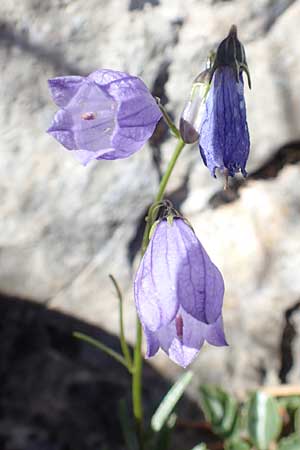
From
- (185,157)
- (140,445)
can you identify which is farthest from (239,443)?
(185,157)

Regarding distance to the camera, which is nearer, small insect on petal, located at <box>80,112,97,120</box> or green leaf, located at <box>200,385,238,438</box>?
small insect on petal, located at <box>80,112,97,120</box>

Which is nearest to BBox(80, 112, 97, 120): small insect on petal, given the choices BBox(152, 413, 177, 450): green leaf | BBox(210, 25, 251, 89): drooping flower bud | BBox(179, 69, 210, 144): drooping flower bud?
BBox(179, 69, 210, 144): drooping flower bud

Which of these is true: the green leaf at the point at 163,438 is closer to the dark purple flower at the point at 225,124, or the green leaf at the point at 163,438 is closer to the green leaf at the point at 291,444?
the green leaf at the point at 291,444

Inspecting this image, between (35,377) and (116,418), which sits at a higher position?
(35,377)

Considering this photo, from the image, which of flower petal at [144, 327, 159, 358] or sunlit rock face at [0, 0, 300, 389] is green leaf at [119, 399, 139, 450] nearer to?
sunlit rock face at [0, 0, 300, 389]

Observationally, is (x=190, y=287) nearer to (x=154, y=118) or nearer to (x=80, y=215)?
(x=154, y=118)

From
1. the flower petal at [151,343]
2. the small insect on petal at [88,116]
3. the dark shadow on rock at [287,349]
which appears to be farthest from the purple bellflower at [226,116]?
the dark shadow on rock at [287,349]
